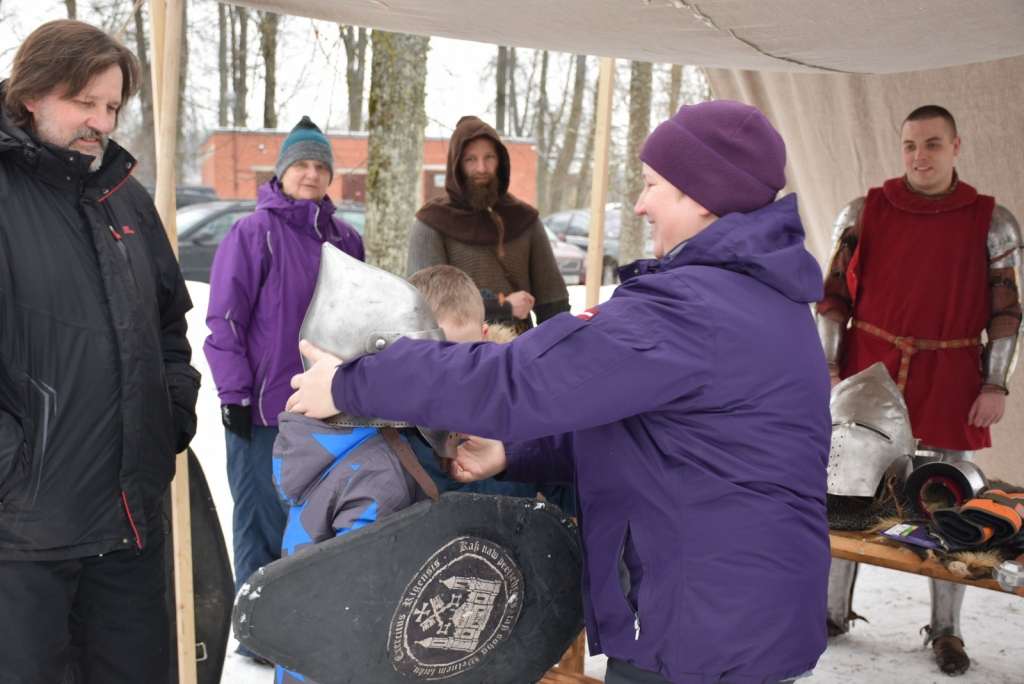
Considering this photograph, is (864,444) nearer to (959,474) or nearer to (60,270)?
(959,474)

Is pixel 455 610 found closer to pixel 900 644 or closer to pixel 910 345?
pixel 910 345

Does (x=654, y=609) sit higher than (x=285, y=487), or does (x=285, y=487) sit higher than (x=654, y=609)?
(x=285, y=487)

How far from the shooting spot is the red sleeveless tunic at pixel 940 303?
10.6ft

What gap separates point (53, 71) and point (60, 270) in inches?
15.9

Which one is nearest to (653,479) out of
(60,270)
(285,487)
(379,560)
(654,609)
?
(654,609)

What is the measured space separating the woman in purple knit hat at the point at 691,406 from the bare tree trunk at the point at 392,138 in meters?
4.05

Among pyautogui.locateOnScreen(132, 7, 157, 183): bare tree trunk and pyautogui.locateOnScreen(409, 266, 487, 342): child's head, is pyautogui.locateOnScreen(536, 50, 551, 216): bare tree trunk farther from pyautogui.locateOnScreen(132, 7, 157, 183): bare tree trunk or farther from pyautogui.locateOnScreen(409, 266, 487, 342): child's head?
pyautogui.locateOnScreen(409, 266, 487, 342): child's head

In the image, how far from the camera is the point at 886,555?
226 cm

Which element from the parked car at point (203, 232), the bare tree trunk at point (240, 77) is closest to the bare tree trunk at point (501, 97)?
the parked car at point (203, 232)

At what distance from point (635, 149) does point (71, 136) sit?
9.38 meters

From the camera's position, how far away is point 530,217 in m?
3.64

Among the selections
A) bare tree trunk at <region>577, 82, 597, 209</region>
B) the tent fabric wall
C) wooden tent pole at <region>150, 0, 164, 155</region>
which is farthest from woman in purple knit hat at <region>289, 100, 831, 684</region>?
bare tree trunk at <region>577, 82, 597, 209</region>

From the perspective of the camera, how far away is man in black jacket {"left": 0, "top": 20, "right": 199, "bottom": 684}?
1.77 metres

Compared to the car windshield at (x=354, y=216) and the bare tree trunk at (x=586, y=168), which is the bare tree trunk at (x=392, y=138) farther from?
the bare tree trunk at (x=586, y=168)
